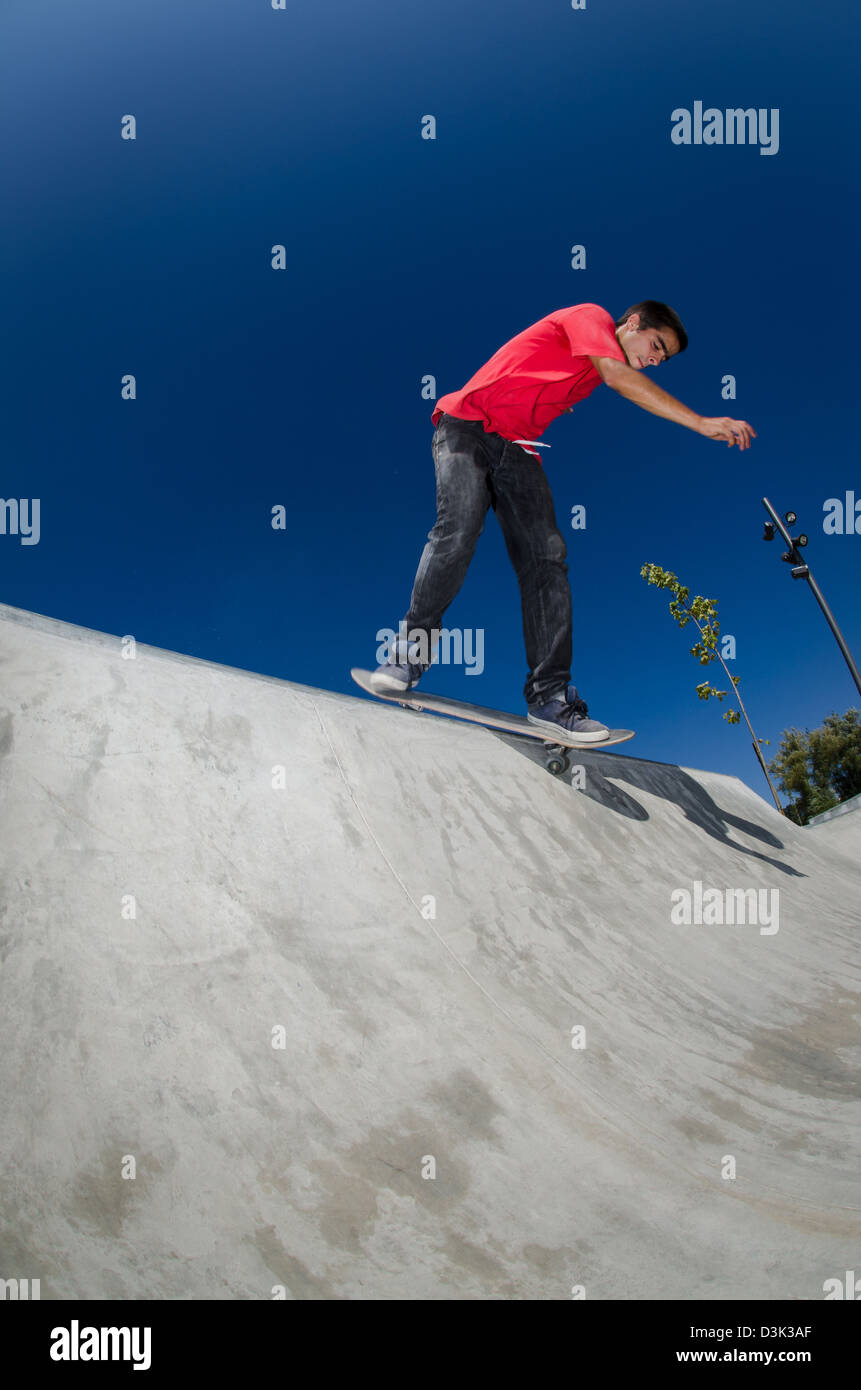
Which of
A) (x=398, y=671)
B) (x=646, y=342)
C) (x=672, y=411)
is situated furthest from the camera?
(x=398, y=671)

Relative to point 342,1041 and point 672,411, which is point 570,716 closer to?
point 672,411

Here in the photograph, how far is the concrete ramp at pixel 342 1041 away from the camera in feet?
4.59

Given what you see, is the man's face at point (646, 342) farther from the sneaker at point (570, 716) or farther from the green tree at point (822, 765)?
the green tree at point (822, 765)

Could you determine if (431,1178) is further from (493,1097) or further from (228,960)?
(228,960)

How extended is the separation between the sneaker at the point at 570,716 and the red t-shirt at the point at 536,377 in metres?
1.48

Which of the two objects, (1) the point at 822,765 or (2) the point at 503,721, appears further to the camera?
(1) the point at 822,765

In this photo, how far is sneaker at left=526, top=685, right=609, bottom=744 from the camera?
3766 millimetres

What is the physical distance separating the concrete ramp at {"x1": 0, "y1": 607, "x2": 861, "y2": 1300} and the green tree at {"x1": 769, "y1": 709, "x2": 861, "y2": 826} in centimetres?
3055

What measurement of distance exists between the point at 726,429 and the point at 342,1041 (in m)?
2.91

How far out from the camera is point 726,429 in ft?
10.1

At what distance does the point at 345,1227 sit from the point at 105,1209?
49 cm

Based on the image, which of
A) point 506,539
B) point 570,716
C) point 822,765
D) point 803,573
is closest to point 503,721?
point 570,716

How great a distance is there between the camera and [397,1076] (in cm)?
176

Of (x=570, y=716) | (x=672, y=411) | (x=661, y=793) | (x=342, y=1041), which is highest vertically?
(x=672, y=411)
